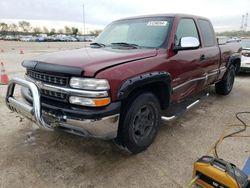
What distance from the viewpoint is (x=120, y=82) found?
2.66 meters

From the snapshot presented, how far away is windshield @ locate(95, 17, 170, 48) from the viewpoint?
3650mm

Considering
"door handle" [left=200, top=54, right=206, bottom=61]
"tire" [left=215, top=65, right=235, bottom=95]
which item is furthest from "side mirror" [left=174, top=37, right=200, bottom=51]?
"tire" [left=215, top=65, right=235, bottom=95]

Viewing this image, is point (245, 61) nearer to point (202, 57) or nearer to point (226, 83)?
point (226, 83)

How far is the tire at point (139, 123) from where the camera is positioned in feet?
9.58

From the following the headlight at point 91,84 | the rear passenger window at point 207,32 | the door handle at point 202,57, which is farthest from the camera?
the rear passenger window at point 207,32

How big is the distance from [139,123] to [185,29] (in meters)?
1.95

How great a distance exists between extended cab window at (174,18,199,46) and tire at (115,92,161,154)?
111 centimetres

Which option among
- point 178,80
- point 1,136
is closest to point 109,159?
point 178,80

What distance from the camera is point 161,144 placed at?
3.62 metres

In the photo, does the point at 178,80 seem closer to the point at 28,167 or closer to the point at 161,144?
the point at 161,144

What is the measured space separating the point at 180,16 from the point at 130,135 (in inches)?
87.9

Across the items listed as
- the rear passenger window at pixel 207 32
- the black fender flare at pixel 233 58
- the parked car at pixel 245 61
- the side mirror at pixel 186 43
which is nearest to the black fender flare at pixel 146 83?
the side mirror at pixel 186 43

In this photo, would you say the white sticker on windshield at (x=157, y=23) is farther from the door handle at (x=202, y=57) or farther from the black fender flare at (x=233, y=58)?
the black fender flare at (x=233, y=58)

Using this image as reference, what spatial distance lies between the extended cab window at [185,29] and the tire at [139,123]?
1.11m
